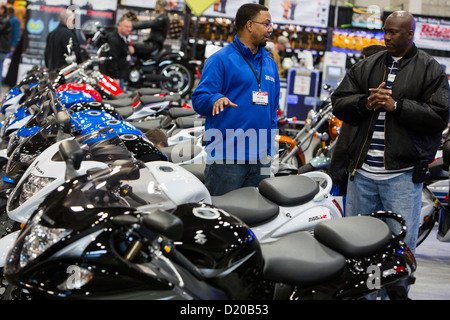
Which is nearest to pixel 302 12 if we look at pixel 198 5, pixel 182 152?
pixel 198 5

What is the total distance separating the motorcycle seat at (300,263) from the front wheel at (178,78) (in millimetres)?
9919

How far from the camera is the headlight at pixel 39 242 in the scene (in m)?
2.13

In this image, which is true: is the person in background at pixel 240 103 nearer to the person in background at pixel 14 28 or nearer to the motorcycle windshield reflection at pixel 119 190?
the motorcycle windshield reflection at pixel 119 190

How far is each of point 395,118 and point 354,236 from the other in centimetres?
109

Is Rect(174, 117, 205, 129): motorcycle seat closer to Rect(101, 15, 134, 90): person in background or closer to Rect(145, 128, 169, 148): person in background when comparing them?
Rect(145, 128, 169, 148): person in background

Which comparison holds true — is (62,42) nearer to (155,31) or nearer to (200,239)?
(155,31)

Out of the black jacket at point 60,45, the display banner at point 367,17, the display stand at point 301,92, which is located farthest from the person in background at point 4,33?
the display banner at point 367,17

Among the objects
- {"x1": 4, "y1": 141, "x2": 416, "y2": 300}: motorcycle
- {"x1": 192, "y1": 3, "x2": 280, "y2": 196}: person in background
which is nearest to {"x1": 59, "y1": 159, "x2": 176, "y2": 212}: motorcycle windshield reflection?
{"x1": 4, "y1": 141, "x2": 416, "y2": 300}: motorcycle

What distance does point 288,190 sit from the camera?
346 centimetres

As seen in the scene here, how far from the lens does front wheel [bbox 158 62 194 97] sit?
40.5 ft

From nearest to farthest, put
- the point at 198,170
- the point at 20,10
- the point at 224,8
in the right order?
1. the point at 198,170
2. the point at 224,8
3. the point at 20,10

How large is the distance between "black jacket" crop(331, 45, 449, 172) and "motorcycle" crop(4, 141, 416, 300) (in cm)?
78
